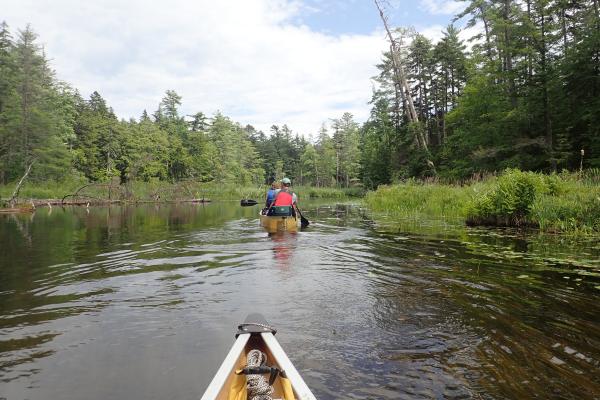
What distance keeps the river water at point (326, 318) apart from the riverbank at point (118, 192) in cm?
2830

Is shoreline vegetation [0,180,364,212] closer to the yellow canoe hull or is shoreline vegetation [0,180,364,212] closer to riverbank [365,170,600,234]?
the yellow canoe hull

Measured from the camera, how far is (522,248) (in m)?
9.90

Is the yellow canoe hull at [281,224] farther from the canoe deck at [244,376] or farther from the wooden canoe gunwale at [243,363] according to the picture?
the wooden canoe gunwale at [243,363]

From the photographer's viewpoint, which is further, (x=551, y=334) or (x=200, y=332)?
(x=200, y=332)

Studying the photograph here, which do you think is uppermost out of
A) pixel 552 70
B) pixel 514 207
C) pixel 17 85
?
pixel 17 85

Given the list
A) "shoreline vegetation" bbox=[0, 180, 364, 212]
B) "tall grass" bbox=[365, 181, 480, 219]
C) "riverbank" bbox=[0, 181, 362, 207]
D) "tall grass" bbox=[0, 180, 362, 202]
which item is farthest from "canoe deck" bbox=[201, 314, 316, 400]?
"tall grass" bbox=[0, 180, 362, 202]

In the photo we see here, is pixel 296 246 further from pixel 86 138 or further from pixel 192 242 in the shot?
pixel 86 138

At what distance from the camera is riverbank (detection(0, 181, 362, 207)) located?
36406 mm

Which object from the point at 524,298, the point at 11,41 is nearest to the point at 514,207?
the point at 524,298

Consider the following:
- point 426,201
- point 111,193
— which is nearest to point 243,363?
point 426,201

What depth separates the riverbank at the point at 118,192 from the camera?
36.4 metres

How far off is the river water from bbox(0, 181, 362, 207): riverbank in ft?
92.9

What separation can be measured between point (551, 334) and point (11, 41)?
56.8m

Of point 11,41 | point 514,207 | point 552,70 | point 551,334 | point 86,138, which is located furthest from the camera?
point 86,138
